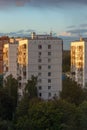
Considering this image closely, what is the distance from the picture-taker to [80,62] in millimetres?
22609

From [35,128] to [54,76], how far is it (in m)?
7.62

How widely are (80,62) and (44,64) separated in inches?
120

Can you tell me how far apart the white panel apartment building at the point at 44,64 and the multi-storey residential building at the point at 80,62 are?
203 centimetres

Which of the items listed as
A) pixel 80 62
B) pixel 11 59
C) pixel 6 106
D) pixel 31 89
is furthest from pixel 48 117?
pixel 11 59

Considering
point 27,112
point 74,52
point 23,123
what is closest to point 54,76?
point 74,52

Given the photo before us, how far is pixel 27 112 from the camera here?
14.1 m

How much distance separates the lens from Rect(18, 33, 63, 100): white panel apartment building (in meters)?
20.0

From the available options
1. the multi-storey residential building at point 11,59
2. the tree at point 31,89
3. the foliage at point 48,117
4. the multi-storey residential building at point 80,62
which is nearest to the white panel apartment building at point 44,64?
the tree at point 31,89

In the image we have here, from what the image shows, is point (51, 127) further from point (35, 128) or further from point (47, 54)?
point (47, 54)

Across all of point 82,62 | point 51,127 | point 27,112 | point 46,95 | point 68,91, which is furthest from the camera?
point 82,62

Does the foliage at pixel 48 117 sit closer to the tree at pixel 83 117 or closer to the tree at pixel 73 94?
the tree at pixel 83 117

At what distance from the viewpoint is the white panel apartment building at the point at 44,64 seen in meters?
20.0

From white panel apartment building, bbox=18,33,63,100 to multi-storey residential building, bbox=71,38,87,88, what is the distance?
6.66ft

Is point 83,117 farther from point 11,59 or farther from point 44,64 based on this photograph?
point 11,59
